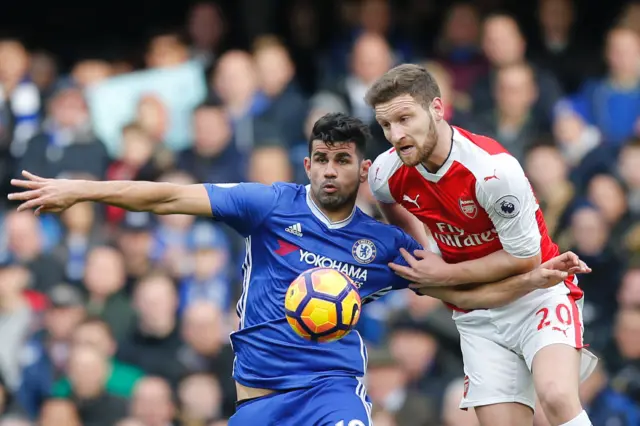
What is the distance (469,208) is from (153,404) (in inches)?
170

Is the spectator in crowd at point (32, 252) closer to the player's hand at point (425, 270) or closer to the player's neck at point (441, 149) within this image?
the player's hand at point (425, 270)

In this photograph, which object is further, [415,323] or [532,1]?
[532,1]

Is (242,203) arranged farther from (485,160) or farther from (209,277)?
(209,277)

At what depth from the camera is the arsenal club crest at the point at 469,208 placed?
24.2 ft

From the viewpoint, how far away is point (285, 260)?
7605 mm

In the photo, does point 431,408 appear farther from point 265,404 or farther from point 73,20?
point 73,20

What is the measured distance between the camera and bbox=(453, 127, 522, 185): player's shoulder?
23.7 ft

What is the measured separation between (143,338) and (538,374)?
5191 millimetres

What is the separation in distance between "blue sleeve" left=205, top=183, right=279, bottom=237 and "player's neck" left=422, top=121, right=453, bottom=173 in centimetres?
93

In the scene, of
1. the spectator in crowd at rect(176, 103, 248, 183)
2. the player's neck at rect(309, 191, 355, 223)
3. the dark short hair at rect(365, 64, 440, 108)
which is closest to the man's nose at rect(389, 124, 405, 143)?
the dark short hair at rect(365, 64, 440, 108)

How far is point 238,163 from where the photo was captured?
12766 mm

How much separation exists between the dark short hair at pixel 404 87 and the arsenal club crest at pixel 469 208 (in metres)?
0.59

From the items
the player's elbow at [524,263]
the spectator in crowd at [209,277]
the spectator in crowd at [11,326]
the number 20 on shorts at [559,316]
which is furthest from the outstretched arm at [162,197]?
the spectator in crowd at [11,326]

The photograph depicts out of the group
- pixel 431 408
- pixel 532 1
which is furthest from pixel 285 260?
pixel 532 1
